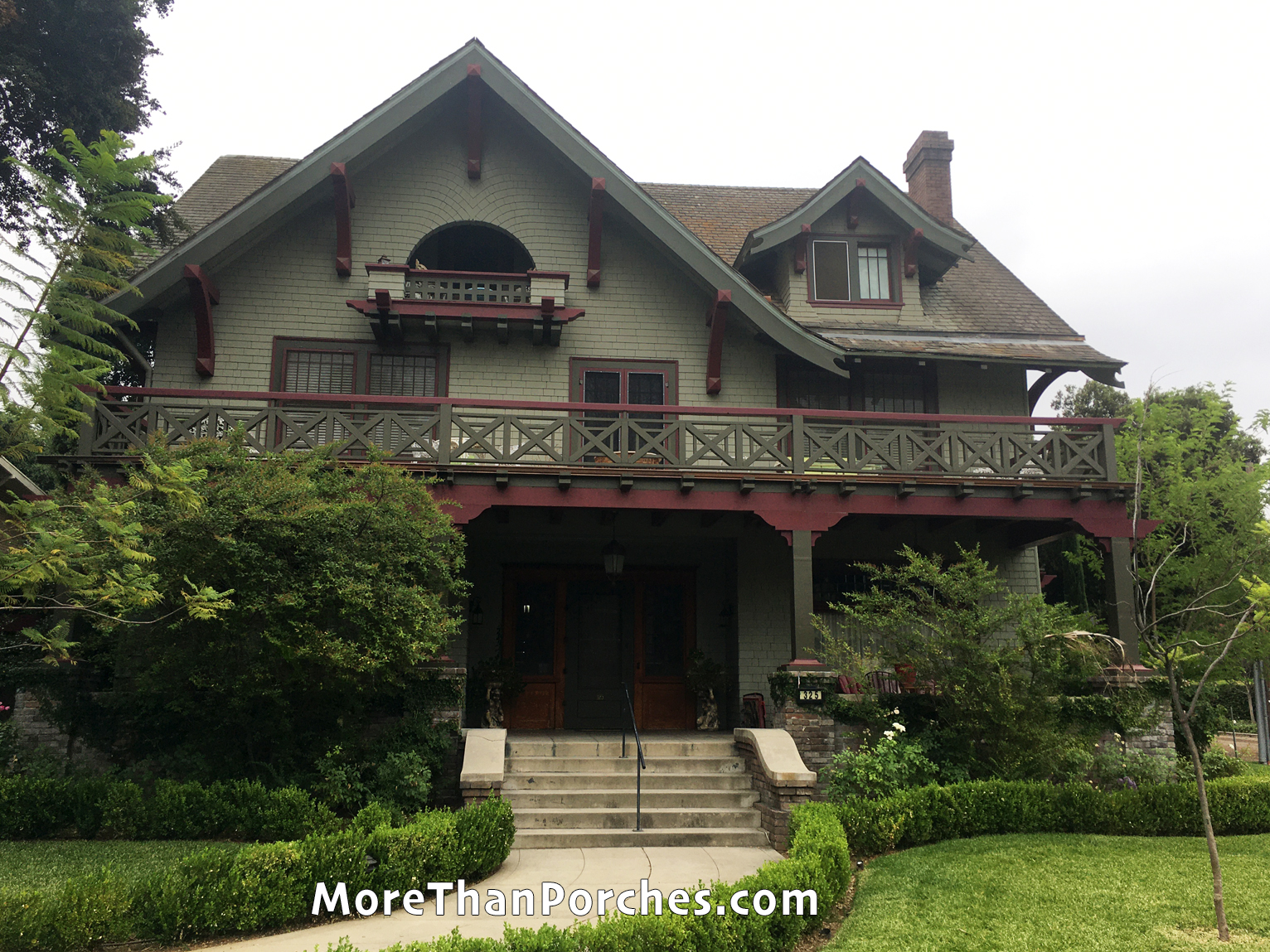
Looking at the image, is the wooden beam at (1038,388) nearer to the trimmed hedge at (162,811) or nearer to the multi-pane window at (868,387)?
the multi-pane window at (868,387)

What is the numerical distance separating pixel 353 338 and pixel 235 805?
8.64 m

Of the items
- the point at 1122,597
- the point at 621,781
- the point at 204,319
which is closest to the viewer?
the point at 621,781

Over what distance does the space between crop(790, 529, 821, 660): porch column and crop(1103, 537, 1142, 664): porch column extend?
455 centimetres

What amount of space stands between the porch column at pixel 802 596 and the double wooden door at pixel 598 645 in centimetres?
346

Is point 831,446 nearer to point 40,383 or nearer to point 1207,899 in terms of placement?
point 1207,899

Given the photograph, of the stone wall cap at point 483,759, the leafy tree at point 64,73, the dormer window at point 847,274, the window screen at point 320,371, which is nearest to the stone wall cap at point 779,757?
the stone wall cap at point 483,759

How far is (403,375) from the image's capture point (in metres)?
16.0

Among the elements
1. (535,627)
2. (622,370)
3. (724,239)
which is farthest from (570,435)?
(724,239)

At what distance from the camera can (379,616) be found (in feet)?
34.0

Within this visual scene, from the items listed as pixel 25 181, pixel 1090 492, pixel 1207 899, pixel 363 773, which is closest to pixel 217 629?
pixel 363 773

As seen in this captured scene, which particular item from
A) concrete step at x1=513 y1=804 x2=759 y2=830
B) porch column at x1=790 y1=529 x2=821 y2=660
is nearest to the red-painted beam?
porch column at x1=790 y1=529 x2=821 y2=660

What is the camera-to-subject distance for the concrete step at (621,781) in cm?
1132

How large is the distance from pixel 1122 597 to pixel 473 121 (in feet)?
43.3

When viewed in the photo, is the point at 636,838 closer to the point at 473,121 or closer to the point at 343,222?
the point at 343,222
